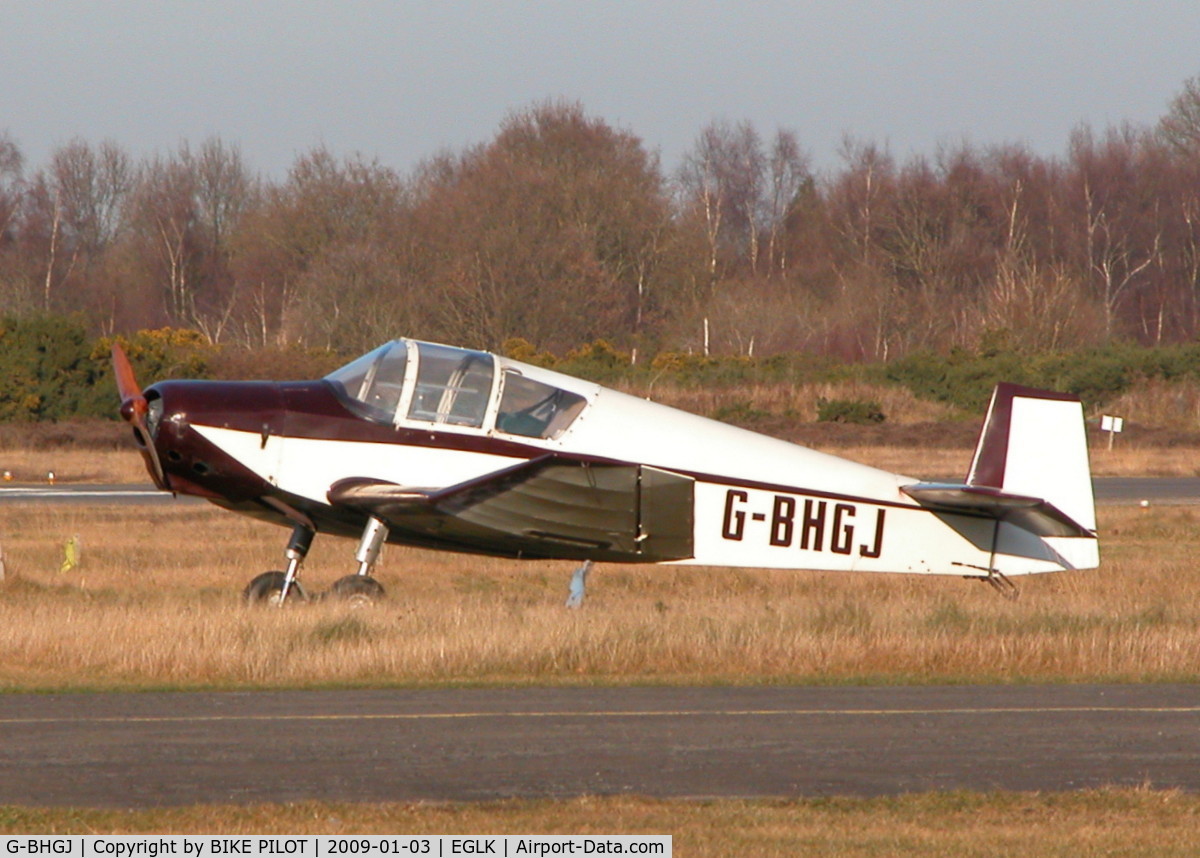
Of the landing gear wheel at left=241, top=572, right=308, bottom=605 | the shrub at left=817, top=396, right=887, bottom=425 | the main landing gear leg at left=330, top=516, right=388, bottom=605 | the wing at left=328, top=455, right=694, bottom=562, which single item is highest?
the shrub at left=817, top=396, right=887, bottom=425

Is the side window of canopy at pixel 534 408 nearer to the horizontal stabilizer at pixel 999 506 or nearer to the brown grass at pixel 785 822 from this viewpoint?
the horizontal stabilizer at pixel 999 506

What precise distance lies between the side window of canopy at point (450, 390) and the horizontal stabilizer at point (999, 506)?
11.7 feet

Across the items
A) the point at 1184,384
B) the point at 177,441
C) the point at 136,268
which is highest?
the point at 136,268

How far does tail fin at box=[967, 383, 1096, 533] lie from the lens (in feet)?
42.2

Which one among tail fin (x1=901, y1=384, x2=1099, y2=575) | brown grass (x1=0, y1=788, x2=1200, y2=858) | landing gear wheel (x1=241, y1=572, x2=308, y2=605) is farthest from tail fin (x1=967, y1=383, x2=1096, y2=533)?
brown grass (x1=0, y1=788, x2=1200, y2=858)

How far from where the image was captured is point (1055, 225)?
6931 cm

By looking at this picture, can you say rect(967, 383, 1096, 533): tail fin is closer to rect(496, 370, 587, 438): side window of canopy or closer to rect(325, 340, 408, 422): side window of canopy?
rect(496, 370, 587, 438): side window of canopy

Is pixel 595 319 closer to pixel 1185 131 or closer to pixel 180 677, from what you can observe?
pixel 1185 131

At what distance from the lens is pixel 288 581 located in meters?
12.4

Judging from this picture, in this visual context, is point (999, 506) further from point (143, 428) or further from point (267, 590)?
point (143, 428)

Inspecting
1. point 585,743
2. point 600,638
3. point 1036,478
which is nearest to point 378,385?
point 600,638

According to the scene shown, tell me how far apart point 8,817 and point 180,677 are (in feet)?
13.9

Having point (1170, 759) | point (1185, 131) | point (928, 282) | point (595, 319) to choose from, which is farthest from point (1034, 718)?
point (1185, 131)
